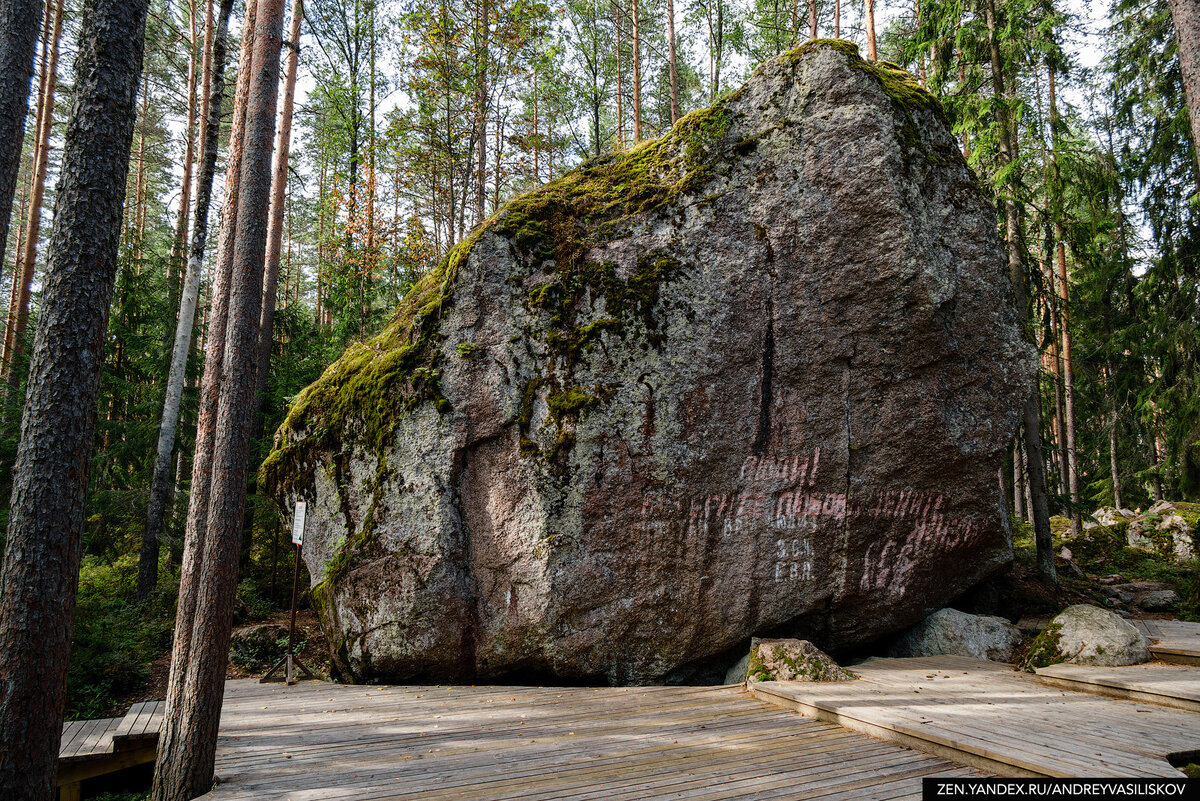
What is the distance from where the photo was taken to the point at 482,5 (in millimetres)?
12312

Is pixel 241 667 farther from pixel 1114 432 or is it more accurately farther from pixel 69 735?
pixel 1114 432

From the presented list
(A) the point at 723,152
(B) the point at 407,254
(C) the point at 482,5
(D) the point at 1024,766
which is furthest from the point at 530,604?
(C) the point at 482,5

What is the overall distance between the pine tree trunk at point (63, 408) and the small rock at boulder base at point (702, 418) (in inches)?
135

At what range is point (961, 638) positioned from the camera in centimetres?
706

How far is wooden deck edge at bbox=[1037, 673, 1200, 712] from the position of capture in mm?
4652

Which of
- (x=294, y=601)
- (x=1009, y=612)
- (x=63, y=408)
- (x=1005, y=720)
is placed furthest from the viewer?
(x=1009, y=612)

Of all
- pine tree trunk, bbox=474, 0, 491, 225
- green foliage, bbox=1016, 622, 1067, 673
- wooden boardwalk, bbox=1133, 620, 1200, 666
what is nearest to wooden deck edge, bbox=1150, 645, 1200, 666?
wooden boardwalk, bbox=1133, 620, 1200, 666

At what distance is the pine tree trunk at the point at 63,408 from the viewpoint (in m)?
3.08

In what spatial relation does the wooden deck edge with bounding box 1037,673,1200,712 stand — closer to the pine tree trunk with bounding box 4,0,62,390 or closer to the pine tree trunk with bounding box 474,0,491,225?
the pine tree trunk with bounding box 474,0,491,225

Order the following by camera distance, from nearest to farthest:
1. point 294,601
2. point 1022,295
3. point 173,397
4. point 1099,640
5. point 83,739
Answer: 1. point 83,739
2. point 1099,640
3. point 294,601
4. point 1022,295
5. point 173,397

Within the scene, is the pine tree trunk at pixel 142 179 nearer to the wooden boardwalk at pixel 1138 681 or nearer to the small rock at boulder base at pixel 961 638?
the small rock at boulder base at pixel 961 638

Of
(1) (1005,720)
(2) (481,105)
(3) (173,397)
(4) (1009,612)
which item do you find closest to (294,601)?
(3) (173,397)

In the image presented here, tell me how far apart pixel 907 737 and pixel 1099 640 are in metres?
3.41

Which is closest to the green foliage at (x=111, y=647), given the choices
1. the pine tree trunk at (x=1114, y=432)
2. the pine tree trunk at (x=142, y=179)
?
the pine tree trunk at (x=142, y=179)
